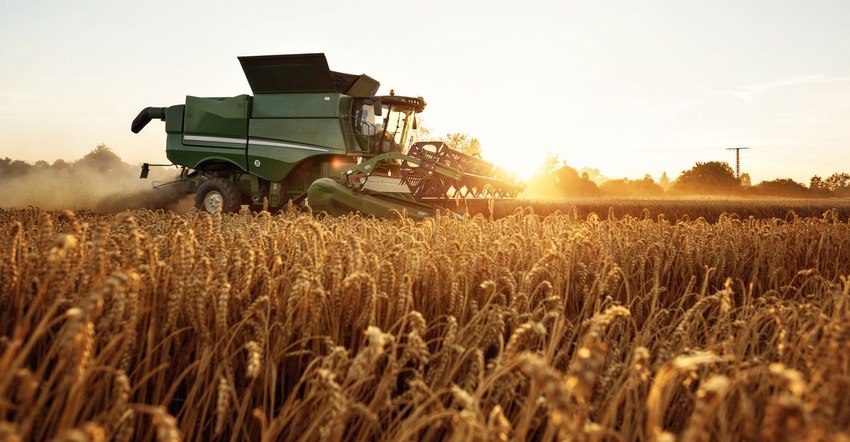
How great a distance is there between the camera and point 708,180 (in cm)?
4231

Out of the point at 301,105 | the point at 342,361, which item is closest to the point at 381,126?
the point at 301,105

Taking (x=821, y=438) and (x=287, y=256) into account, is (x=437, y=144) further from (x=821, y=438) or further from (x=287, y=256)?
(x=821, y=438)

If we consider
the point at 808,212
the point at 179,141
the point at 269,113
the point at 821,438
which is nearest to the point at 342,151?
the point at 269,113

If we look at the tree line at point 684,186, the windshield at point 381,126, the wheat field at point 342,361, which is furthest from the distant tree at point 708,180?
the wheat field at point 342,361

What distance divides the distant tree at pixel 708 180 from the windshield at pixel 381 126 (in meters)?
31.7

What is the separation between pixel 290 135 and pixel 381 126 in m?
1.90

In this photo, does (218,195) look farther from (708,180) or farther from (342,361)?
(708,180)

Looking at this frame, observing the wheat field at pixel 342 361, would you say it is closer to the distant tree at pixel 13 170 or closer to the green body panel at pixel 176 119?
the green body panel at pixel 176 119

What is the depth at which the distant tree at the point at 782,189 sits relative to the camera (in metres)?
32.3

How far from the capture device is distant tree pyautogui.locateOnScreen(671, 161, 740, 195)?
40537 mm

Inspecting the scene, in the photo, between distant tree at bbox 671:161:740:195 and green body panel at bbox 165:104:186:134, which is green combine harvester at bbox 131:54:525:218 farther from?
distant tree at bbox 671:161:740:195

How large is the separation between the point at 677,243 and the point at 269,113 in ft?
34.3

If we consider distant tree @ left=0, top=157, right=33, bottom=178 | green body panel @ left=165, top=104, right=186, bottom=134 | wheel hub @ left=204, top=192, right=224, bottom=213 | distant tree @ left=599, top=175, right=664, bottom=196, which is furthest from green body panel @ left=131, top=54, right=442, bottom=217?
distant tree @ left=599, top=175, right=664, bottom=196

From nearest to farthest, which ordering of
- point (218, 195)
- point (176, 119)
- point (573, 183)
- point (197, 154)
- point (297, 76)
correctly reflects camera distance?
1. point (297, 76)
2. point (218, 195)
3. point (197, 154)
4. point (176, 119)
5. point (573, 183)
